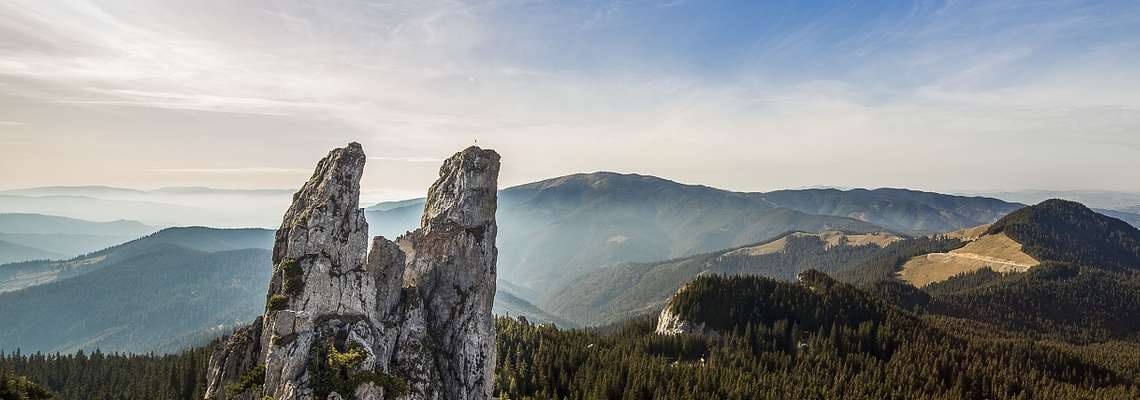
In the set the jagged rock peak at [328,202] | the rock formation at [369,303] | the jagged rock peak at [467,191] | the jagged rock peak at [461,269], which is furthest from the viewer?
the jagged rock peak at [467,191]

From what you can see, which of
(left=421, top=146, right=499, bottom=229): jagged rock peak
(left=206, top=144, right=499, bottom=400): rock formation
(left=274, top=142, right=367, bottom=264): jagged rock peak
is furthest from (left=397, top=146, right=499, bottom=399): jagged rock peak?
(left=274, top=142, right=367, bottom=264): jagged rock peak

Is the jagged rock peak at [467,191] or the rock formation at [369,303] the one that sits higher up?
the jagged rock peak at [467,191]

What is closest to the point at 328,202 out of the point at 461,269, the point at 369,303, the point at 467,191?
the point at 369,303

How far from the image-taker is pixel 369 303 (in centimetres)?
6625

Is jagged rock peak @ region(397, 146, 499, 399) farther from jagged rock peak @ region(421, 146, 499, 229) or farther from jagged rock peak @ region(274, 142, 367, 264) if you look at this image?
jagged rock peak @ region(274, 142, 367, 264)

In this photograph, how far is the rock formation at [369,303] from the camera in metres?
58.3

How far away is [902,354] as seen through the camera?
17550 cm

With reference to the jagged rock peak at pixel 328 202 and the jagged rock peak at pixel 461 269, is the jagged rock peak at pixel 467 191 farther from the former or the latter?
the jagged rock peak at pixel 328 202

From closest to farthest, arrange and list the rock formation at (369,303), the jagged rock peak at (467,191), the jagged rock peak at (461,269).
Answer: the rock formation at (369,303) → the jagged rock peak at (461,269) → the jagged rock peak at (467,191)

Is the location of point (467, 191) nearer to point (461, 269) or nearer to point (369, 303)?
point (461, 269)

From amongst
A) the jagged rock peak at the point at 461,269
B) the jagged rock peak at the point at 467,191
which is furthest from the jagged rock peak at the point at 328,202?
the jagged rock peak at the point at 467,191

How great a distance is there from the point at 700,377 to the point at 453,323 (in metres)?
80.2

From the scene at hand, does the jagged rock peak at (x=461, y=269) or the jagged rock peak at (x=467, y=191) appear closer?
the jagged rock peak at (x=461, y=269)

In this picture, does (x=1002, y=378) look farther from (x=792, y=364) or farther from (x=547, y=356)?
(x=547, y=356)
